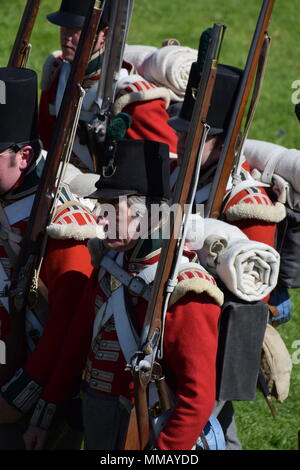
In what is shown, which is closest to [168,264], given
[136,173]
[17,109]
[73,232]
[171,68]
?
[136,173]

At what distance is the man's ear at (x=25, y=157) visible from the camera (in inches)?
184

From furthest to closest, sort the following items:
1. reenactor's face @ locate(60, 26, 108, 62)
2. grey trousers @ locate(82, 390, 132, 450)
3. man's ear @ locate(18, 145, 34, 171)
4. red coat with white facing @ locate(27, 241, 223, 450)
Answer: reenactor's face @ locate(60, 26, 108, 62) → man's ear @ locate(18, 145, 34, 171) → grey trousers @ locate(82, 390, 132, 450) → red coat with white facing @ locate(27, 241, 223, 450)

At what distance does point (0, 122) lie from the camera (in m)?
4.70

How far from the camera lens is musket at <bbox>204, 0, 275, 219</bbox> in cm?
499

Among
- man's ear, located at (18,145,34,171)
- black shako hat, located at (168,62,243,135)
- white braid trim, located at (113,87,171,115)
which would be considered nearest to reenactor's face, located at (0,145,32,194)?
man's ear, located at (18,145,34,171)

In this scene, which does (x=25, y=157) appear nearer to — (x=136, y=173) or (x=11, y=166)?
(x=11, y=166)

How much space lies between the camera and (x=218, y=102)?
5.11 m

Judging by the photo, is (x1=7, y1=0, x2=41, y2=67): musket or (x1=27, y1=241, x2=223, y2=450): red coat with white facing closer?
(x1=27, y1=241, x2=223, y2=450): red coat with white facing

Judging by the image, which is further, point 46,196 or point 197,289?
point 46,196

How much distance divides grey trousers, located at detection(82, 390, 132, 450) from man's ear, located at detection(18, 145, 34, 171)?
3.15 ft

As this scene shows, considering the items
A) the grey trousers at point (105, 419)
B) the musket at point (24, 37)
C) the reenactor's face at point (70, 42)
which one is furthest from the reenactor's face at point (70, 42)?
the grey trousers at point (105, 419)

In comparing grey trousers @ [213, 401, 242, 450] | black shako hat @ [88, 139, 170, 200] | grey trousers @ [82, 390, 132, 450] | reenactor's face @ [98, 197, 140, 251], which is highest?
black shako hat @ [88, 139, 170, 200]

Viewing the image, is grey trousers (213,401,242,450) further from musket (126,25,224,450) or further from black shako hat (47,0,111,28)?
black shako hat (47,0,111,28)

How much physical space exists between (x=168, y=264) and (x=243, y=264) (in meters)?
0.27
